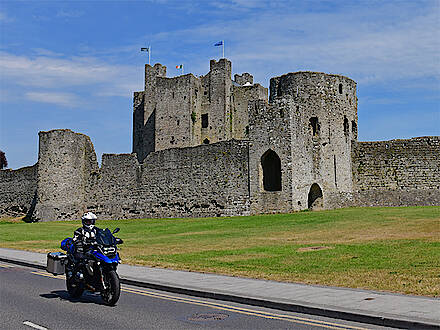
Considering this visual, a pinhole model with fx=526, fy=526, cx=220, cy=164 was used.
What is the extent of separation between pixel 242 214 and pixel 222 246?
15.1m

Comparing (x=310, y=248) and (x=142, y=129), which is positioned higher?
(x=142, y=129)

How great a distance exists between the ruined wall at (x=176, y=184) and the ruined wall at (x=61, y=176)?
1179 millimetres

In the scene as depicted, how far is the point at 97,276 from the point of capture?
10375 mm

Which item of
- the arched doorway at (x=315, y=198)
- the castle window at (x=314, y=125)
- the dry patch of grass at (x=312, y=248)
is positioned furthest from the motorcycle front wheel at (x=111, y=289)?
the castle window at (x=314, y=125)

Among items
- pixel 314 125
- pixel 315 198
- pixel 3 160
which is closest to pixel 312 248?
pixel 315 198

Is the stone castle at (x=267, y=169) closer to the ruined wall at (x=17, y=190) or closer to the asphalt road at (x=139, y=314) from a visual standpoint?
the ruined wall at (x=17, y=190)

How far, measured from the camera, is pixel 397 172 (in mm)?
Answer: 37500

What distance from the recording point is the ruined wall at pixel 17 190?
1925 inches

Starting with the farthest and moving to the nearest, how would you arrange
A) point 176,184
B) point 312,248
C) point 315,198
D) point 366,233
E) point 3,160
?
1. point 3,160
2. point 176,184
3. point 315,198
4. point 366,233
5. point 312,248

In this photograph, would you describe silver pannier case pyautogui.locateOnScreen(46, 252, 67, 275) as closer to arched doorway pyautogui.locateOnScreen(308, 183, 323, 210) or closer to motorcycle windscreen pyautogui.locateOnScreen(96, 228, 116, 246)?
motorcycle windscreen pyautogui.locateOnScreen(96, 228, 116, 246)

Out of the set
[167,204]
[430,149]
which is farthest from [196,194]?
[430,149]

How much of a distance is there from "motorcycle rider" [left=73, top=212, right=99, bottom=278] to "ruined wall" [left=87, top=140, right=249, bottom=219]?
24.3 meters

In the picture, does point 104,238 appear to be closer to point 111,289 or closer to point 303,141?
point 111,289

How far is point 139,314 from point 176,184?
29.3 metres
